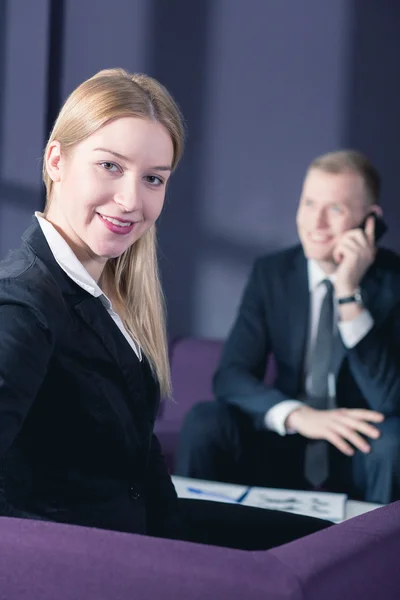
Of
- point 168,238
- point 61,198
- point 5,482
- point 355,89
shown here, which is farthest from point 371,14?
point 5,482

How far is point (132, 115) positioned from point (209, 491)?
55.9 inches

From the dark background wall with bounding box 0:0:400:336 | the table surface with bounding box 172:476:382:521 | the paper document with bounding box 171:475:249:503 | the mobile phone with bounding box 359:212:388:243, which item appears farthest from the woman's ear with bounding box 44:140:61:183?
the dark background wall with bounding box 0:0:400:336

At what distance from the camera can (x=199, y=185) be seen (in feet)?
14.7

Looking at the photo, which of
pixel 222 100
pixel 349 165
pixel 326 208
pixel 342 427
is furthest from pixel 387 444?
pixel 222 100

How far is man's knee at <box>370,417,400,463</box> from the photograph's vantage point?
301 centimetres

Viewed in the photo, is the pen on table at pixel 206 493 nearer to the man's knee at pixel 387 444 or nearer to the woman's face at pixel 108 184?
the man's knee at pixel 387 444

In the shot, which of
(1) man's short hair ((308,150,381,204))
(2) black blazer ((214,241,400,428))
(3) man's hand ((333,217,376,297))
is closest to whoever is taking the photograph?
(2) black blazer ((214,241,400,428))

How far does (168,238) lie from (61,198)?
9.91 feet

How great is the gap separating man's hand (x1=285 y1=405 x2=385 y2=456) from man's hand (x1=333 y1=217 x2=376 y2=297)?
486 mm

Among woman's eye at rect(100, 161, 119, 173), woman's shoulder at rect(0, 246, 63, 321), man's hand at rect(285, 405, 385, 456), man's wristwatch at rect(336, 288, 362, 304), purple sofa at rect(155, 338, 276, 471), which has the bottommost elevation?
purple sofa at rect(155, 338, 276, 471)

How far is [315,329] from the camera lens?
345 cm

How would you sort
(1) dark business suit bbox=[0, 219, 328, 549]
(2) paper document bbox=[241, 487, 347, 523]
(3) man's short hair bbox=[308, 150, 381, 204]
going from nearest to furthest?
Answer: (1) dark business suit bbox=[0, 219, 328, 549], (2) paper document bbox=[241, 487, 347, 523], (3) man's short hair bbox=[308, 150, 381, 204]

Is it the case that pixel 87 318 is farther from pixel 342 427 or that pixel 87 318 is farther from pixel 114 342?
pixel 342 427

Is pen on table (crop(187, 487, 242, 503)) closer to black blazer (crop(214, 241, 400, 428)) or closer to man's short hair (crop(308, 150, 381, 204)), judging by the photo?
black blazer (crop(214, 241, 400, 428))
